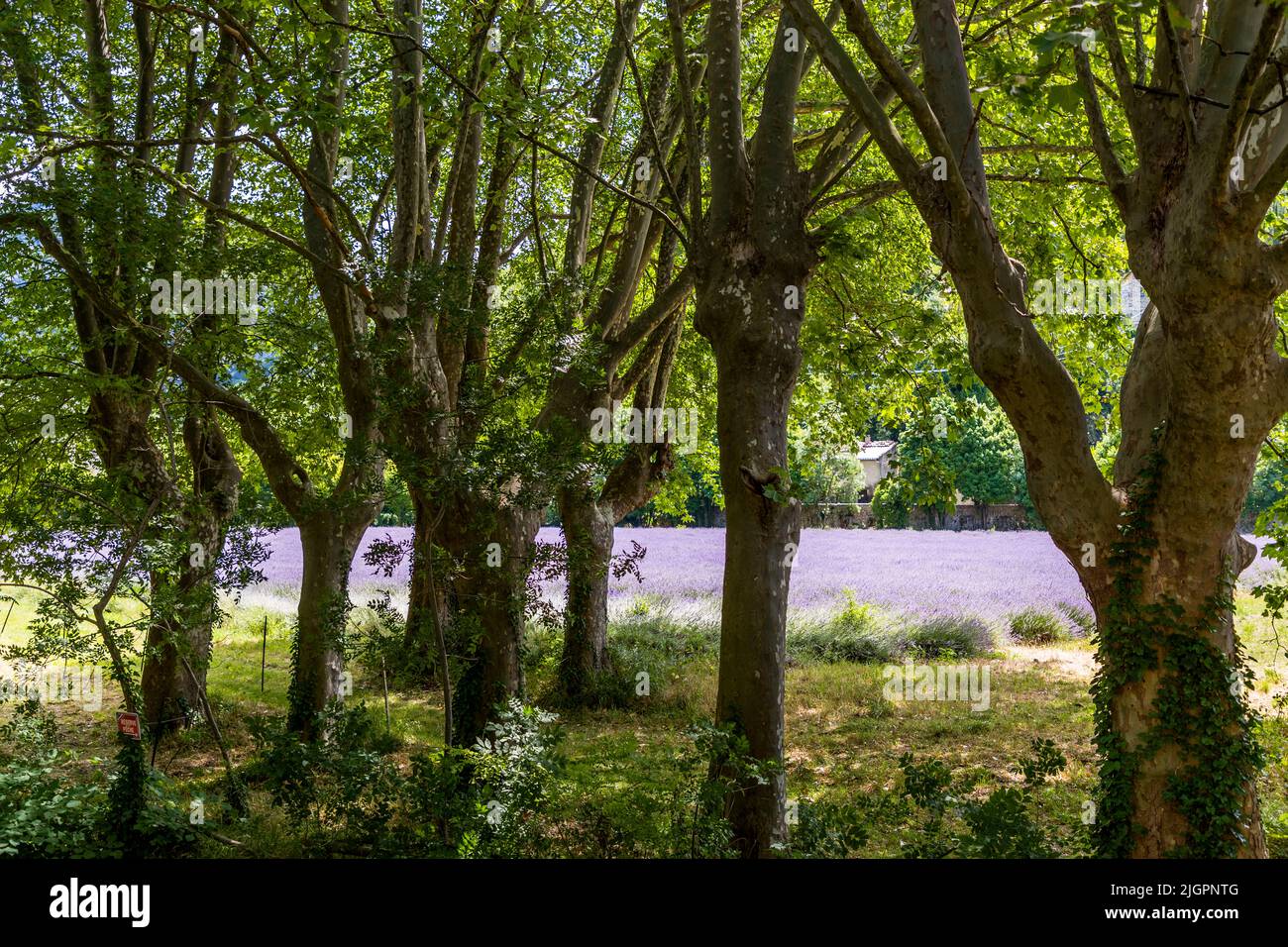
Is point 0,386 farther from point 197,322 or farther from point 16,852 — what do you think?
point 16,852

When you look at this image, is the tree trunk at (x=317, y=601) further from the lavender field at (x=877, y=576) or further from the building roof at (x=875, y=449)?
the building roof at (x=875, y=449)

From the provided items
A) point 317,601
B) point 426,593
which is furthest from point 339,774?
point 317,601

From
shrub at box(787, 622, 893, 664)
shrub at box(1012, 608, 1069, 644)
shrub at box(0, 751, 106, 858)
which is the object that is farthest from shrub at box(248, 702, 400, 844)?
shrub at box(1012, 608, 1069, 644)

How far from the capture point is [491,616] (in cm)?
794

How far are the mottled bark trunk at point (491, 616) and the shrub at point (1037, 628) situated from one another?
41.7 feet

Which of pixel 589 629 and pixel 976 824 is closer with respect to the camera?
pixel 976 824

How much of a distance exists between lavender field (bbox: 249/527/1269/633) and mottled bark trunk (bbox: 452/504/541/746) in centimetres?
638

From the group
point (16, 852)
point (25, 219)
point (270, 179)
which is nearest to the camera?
point (16, 852)

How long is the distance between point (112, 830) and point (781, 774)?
4462 millimetres

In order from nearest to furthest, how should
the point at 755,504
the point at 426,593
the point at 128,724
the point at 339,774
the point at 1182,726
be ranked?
the point at 1182,726, the point at 339,774, the point at 128,724, the point at 755,504, the point at 426,593

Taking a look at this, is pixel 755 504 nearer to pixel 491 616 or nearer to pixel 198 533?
pixel 491 616

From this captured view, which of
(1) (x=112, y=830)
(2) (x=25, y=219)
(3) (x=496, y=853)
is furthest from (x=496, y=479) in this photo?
(2) (x=25, y=219)

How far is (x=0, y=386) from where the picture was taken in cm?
938

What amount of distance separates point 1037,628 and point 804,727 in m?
8.38
